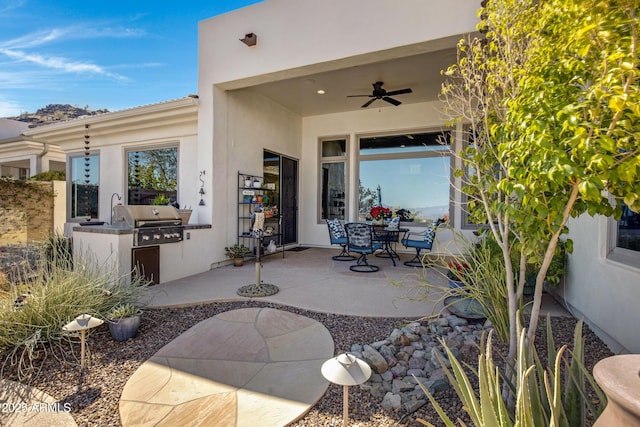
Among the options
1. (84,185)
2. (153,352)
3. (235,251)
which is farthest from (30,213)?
(153,352)

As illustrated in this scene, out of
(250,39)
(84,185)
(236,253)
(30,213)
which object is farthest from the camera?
(84,185)

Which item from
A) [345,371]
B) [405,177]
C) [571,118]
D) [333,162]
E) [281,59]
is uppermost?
[281,59]

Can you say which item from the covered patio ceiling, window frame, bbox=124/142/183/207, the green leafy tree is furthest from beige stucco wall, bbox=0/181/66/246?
the green leafy tree

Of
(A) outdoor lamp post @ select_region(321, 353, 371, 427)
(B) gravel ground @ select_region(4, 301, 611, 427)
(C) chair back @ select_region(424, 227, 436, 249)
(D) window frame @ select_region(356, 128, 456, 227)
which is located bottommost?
(B) gravel ground @ select_region(4, 301, 611, 427)

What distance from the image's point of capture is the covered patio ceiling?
548cm

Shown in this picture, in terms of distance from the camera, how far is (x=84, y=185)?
8.54 m

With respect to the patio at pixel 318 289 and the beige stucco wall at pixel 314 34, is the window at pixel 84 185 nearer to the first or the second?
the beige stucco wall at pixel 314 34

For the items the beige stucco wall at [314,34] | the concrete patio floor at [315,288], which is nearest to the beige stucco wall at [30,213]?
the concrete patio floor at [315,288]

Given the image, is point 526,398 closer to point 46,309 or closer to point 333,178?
point 46,309

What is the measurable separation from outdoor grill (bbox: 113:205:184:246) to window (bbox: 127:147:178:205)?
2265mm

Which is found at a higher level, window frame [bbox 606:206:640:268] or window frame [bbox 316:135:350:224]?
window frame [bbox 316:135:350:224]

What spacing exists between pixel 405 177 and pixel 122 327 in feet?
22.4

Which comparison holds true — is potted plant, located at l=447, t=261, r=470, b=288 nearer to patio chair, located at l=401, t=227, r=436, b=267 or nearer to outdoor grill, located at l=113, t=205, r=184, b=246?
patio chair, located at l=401, t=227, r=436, b=267

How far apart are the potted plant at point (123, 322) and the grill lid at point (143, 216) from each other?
1.80 metres
